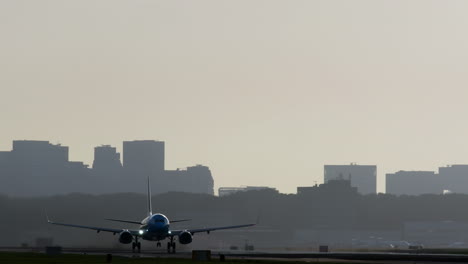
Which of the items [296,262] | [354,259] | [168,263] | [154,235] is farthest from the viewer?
[154,235]

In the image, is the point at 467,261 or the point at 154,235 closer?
the point at 467,261

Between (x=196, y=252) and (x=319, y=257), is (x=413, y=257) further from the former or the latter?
(x=196, y=252)

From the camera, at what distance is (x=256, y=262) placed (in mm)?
150875


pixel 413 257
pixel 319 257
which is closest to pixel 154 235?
pixel 319 257

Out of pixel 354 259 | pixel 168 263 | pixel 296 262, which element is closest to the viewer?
pixel 168 263

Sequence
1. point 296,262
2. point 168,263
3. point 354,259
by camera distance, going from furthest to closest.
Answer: point 354,259, point 296,262, point 168,263

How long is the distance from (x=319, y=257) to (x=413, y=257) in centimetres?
1250

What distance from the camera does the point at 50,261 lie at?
150500 mm

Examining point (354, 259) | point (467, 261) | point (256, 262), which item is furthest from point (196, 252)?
point (467, 261)

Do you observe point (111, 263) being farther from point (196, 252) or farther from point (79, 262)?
point (196, 252)

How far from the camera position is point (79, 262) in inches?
5832

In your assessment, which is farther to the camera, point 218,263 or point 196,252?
point 196,252

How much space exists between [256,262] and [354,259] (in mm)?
18766

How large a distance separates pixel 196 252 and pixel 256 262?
9.16 metres
